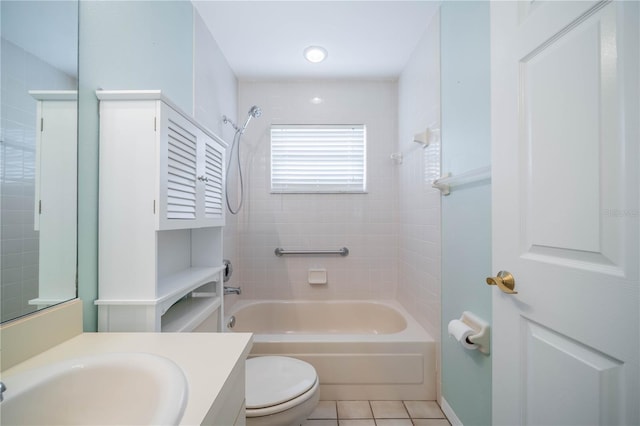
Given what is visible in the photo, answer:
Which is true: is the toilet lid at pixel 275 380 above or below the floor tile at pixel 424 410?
above

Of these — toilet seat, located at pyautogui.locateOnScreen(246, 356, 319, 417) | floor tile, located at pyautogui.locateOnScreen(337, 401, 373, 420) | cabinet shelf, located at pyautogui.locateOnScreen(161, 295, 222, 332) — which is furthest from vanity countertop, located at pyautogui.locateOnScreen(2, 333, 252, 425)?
floor tile, located at pyautogui.locateOnScreen(337, 401, 373, 420)

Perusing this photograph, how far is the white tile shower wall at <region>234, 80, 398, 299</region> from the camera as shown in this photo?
245 cm

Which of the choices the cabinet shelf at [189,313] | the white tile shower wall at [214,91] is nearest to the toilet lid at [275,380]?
the cabinet shelf at [189,313]

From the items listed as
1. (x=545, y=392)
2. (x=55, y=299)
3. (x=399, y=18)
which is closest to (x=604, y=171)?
(x=545, y=392)

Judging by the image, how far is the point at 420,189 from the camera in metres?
1.93

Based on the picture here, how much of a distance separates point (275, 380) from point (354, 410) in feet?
2.08

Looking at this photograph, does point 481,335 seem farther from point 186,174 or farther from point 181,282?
point 186,174

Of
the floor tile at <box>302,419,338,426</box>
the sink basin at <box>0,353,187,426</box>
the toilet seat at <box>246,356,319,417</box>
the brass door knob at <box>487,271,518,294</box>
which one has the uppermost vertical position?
the brass door knob at <box>487,271,518,294</box>

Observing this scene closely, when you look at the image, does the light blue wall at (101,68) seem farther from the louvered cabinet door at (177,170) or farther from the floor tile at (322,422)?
Result: the floor tile at (322,422)

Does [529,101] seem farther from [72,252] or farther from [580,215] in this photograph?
[72,252]

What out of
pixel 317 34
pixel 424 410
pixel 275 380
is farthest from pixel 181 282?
pixel 317 34

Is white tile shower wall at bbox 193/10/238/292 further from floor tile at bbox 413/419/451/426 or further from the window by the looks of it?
floor tile at bbox 413/419/451/426

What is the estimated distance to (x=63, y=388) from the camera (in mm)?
619

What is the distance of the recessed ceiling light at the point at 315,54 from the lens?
2.01 m
